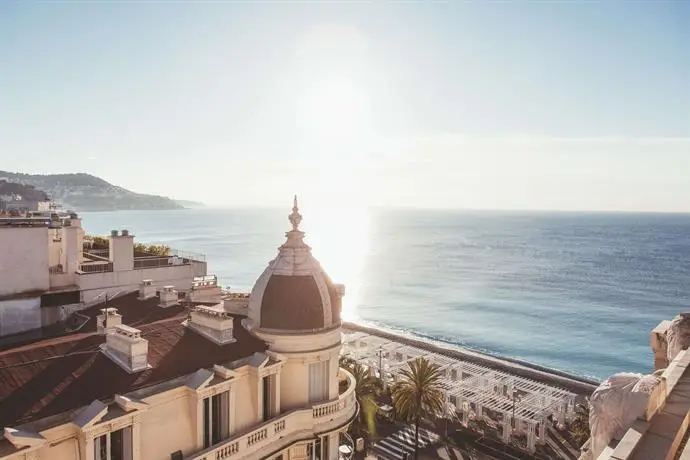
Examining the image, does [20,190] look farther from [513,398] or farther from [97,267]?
[513,398]

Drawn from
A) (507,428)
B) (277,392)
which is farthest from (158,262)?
(507,428)

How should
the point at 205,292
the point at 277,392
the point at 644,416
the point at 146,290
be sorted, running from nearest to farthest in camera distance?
the point at 644,416
the point at 277,392
the point at 146,290
the point at 205,292

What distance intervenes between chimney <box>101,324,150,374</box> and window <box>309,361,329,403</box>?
25.5 ft

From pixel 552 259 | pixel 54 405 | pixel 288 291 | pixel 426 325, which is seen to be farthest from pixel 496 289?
pixel 54 405

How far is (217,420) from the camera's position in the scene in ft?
66.8

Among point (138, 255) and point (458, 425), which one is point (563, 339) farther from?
point (138, 255)

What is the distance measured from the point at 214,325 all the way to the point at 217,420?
4.18 metres

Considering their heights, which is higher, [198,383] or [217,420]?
[198,383]

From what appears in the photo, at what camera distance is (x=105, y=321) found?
23.2 m

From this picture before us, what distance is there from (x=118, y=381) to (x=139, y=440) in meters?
2.19

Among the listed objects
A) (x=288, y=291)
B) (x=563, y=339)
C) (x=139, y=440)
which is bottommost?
(x=563, y=339)

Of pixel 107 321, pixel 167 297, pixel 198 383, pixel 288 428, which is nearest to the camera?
pixel 198 383

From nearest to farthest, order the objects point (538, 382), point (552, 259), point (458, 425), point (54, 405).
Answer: point (54, 405) < point (458, 425) < point (538, 382) < point (552, 259)

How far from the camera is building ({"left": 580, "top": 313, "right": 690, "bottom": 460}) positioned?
7.12 m
